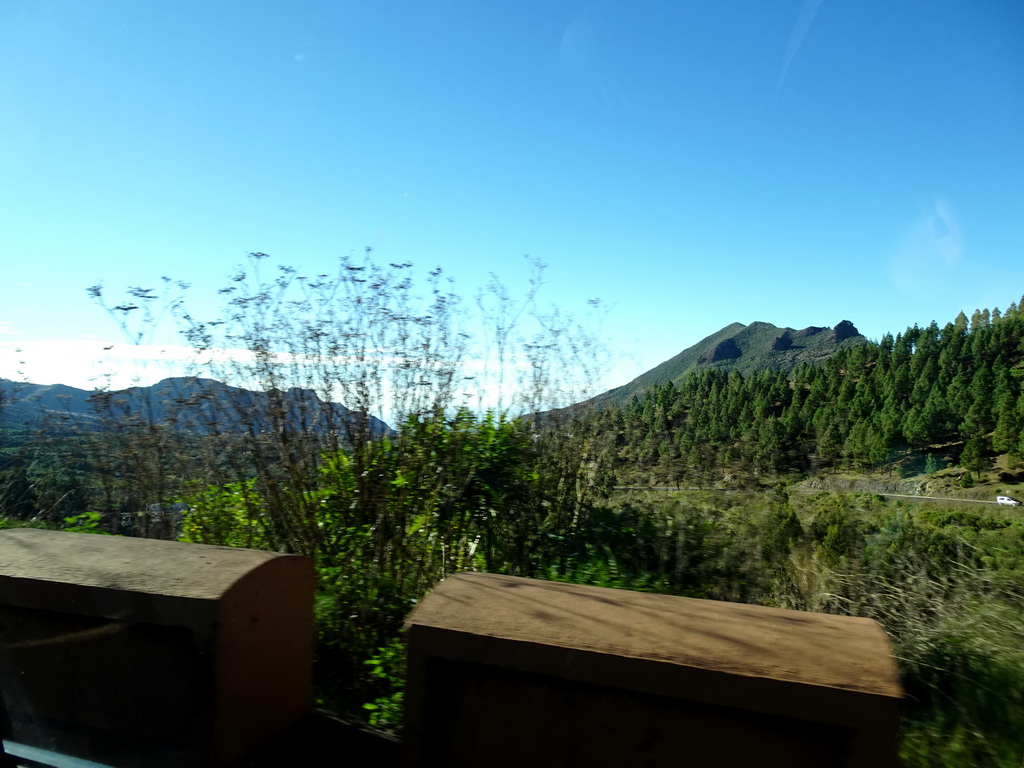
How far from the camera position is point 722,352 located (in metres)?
45.5

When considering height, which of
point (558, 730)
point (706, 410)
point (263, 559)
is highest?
point (706, 410)

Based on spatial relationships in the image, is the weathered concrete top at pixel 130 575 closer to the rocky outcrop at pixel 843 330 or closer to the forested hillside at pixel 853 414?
the forested hillside at pixel 853 414

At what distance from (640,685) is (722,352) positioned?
45.2 meters

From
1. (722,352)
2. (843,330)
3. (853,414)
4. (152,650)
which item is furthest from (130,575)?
(722,352)

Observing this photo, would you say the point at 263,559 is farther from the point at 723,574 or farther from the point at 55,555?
the point at 723,574

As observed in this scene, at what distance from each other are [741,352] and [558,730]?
46.1 m

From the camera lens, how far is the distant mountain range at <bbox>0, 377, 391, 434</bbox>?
553cm

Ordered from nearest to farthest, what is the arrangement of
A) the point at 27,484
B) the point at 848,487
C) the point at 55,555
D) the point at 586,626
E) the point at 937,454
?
1. the point at 586,626
2. the point at 55,555
3. the point at 27,484
4. the point at 848,487
5. the point at 937,454

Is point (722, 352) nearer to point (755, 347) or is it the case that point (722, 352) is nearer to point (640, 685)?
point (755, 347)

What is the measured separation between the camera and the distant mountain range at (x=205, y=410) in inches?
218

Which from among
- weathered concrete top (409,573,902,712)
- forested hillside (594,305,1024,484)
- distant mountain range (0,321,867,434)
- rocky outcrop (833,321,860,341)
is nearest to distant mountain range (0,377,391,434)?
distant mountain range (0,321,867,434)

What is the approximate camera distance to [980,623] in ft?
13.3

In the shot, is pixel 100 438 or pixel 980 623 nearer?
pixel 980 623

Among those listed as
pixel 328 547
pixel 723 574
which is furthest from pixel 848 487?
pixel 328 547
